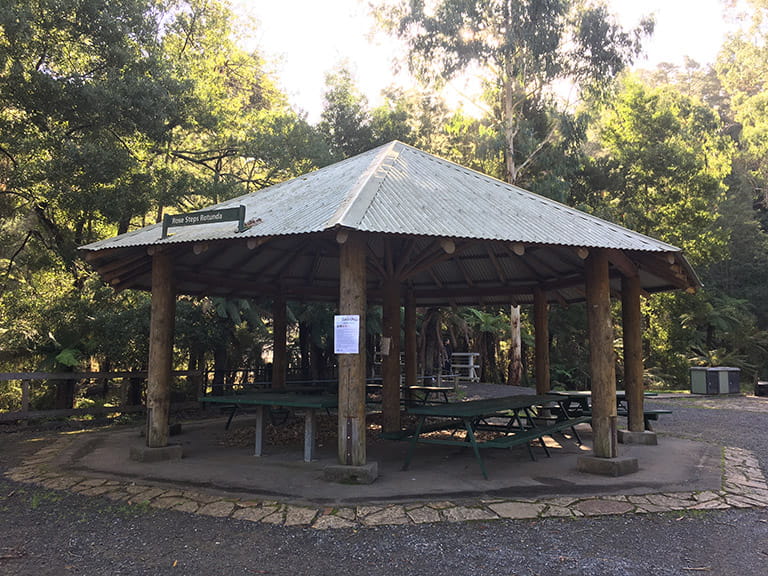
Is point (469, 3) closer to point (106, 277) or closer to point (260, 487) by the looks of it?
point (106, 277)

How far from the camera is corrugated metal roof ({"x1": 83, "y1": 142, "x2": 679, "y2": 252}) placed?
219 inches

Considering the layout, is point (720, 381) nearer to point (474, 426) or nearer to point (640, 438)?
point (640, 438)

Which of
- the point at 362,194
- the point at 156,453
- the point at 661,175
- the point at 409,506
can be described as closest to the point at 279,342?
the point at 156,453

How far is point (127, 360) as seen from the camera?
39.1 ft

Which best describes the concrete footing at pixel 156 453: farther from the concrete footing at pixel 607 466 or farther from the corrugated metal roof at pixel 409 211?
the concrete footing at pixel 607 466

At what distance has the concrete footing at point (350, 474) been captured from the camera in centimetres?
538

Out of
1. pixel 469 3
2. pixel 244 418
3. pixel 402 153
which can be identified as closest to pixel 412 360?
pixel 244 418

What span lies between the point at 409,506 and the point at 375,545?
868 millimetres

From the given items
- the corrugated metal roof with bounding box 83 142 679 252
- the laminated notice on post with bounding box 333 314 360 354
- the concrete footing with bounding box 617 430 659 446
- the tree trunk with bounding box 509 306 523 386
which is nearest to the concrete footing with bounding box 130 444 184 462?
the corrugated metal roof with bounding box 83 142 679 252

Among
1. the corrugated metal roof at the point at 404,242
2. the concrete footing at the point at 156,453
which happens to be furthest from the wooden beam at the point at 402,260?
the concrete footing at the point at 156,453

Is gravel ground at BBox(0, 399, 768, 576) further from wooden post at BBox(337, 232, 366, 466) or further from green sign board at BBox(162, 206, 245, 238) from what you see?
green sign board at BBox(162, 206, 245, 238)

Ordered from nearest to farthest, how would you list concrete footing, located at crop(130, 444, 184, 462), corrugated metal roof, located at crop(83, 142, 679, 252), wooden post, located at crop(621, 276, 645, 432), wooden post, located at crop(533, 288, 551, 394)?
corrugated metal roof, located at crop(83, 142, 679, 252) → concrete footing, located at crop(130, 444, 184, 462) → wooden post, located at crop(621, 276, 645, 432) → wooden post, located at crop(533, 288, 551, 394)

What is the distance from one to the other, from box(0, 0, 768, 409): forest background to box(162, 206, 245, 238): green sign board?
463 centimetres

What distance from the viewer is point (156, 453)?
260 inches
